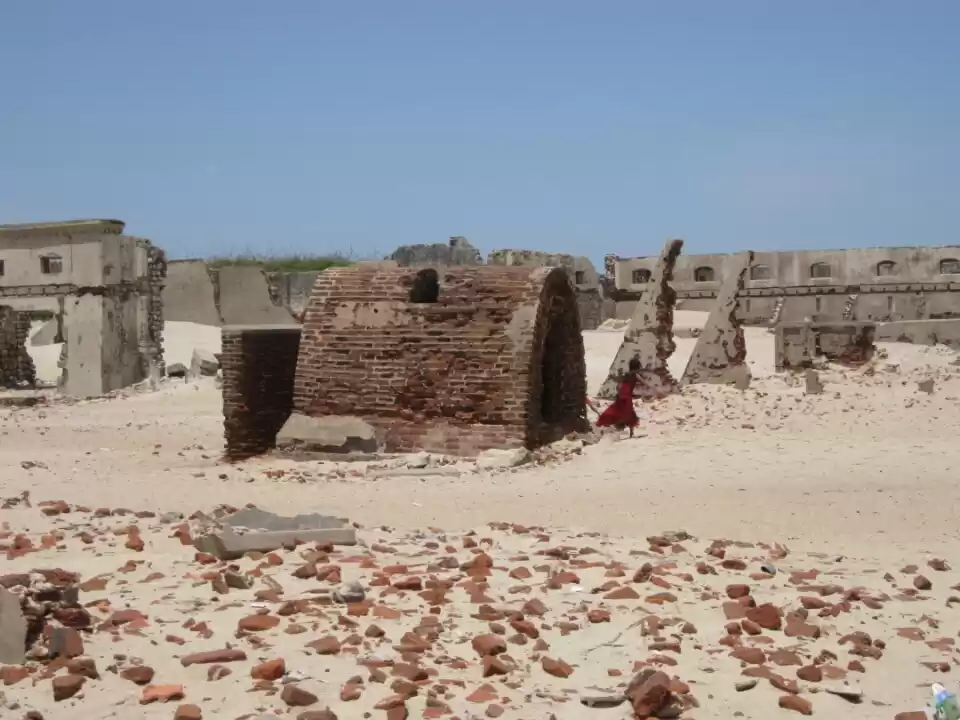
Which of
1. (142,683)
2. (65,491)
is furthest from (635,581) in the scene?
(65,491)

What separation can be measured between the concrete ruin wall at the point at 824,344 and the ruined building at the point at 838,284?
34.7ft

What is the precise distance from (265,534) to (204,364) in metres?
18.6

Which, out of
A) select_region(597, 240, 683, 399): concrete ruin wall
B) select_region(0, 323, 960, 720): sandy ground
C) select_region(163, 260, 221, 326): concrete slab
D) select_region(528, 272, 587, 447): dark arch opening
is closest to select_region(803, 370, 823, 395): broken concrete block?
select_region(597, 240, 683, 399): concrete ruin wall

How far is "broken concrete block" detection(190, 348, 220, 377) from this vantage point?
24.0 metres

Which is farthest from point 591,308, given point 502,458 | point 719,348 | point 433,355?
point 502,458

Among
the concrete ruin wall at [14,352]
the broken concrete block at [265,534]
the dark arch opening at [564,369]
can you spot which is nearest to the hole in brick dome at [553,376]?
the dark arch opening at [564,369]

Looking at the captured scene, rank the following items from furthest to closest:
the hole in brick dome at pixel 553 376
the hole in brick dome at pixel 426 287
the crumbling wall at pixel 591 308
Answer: the crumbling wall at pixel 591 308
the hole in brick dome at pixel 553 376
the hole in brick dome at pixel 426 287

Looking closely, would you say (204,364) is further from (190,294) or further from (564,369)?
(564,369)

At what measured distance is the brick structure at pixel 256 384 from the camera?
1233 cm

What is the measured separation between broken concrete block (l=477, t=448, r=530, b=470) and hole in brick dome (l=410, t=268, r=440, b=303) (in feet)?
6.67

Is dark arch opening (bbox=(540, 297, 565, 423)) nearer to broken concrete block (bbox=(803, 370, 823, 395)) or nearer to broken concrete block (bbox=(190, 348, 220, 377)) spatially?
broken concrete block (bbox=(803, 370, 823, 395))

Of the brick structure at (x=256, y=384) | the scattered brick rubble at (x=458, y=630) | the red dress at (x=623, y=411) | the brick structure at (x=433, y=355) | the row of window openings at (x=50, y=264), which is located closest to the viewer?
the scattered brick rubble at (x=458, y=630)

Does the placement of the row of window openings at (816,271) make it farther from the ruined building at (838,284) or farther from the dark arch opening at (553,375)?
the dark arch opening at (553,375)

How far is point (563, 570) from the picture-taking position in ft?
19.2
